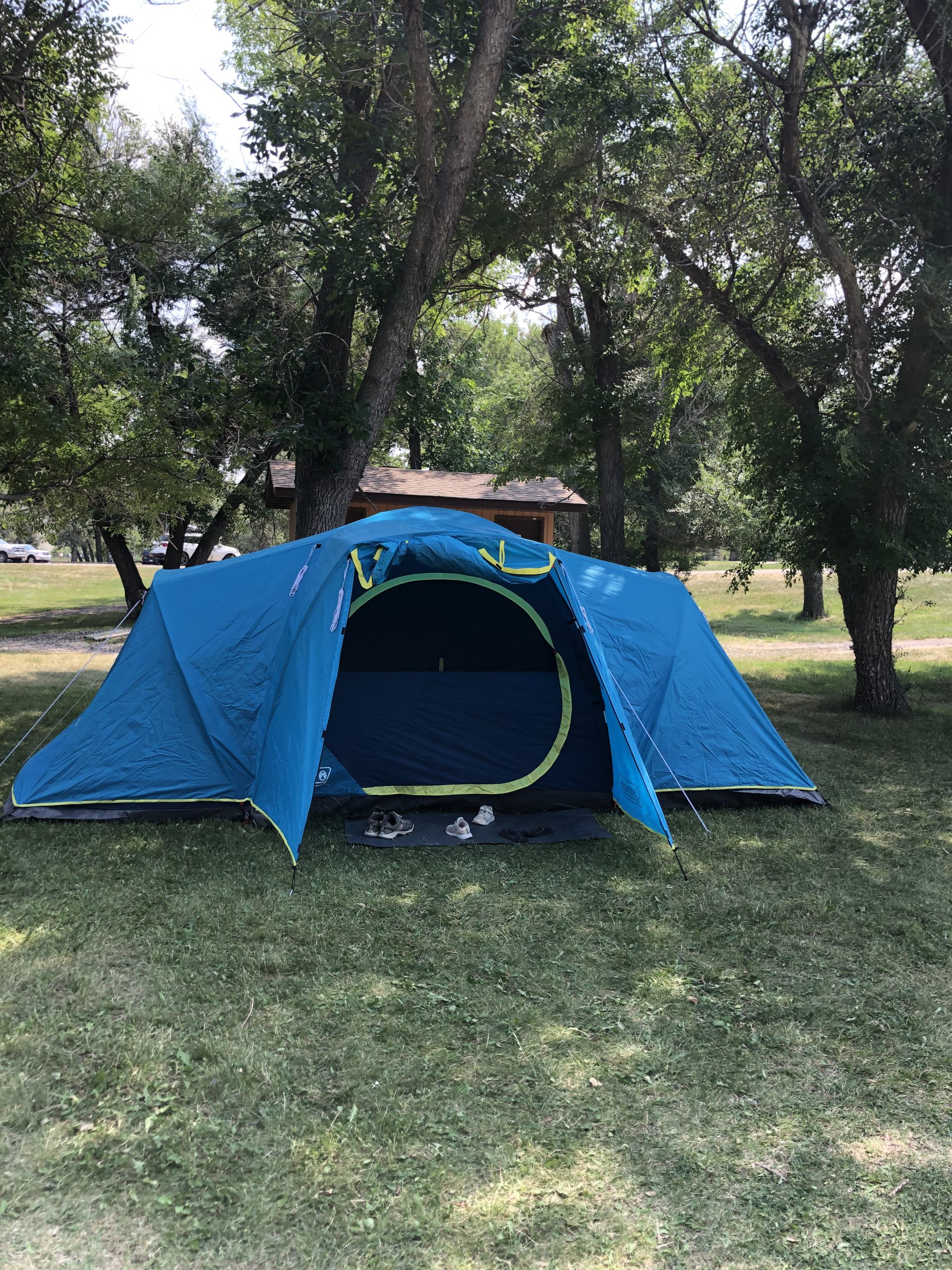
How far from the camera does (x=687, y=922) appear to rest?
4184mm

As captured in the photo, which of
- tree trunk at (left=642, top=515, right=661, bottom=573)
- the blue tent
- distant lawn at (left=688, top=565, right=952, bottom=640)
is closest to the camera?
the blue tent

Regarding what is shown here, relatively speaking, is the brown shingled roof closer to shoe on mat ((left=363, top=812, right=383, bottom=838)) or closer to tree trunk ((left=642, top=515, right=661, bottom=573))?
tree trunk ((left=642, top=515, right=661, bottom=573))

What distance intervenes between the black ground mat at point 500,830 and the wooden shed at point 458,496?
10.3 m

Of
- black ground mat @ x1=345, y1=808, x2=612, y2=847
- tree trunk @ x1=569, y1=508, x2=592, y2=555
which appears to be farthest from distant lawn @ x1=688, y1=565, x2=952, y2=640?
black ground mat @ x1=345, y1=808, x2=612, y2=847

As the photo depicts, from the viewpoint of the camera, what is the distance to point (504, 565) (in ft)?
16.4

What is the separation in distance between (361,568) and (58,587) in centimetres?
2685

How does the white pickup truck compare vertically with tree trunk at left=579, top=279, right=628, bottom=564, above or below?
below

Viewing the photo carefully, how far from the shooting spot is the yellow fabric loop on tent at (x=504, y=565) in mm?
4945

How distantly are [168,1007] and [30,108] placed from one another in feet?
24.2

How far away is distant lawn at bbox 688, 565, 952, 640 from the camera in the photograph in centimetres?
1955

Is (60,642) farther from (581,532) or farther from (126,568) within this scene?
(581,532)

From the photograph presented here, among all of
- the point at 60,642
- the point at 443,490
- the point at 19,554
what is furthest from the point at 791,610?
the point at 19,554

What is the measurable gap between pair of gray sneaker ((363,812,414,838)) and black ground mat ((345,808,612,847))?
1.2 inches

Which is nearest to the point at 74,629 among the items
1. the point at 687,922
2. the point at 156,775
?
the point at 156,775
